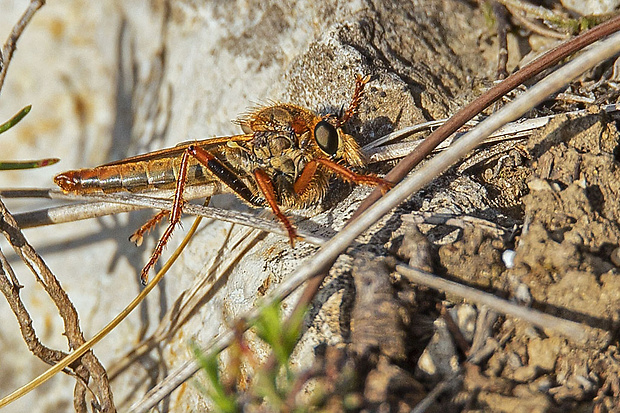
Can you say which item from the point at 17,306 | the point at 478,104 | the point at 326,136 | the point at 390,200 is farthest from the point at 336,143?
the point at 17,306

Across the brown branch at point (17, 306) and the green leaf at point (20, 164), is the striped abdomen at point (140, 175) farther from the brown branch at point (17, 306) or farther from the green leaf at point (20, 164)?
the brown branch at point (17, 306)

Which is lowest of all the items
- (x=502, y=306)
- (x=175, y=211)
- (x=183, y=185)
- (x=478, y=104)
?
(x=502, y=306)

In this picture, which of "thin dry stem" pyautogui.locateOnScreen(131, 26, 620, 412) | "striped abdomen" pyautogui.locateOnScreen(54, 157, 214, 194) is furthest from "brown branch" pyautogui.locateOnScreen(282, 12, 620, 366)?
"striped abdomen" pyautogui.locateOnScreen(54, 157, 214, 194)

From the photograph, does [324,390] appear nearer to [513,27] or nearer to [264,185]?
[264,185]

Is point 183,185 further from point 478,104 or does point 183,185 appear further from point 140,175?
point 478,104

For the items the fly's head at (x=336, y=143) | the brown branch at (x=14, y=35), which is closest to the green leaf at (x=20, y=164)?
the brown branch at (x=14, y=35)

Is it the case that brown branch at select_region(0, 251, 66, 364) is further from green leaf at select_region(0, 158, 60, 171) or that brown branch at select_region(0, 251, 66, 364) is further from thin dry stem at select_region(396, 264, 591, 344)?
thin dry stem at select_region(396, 264, 591, 344)
